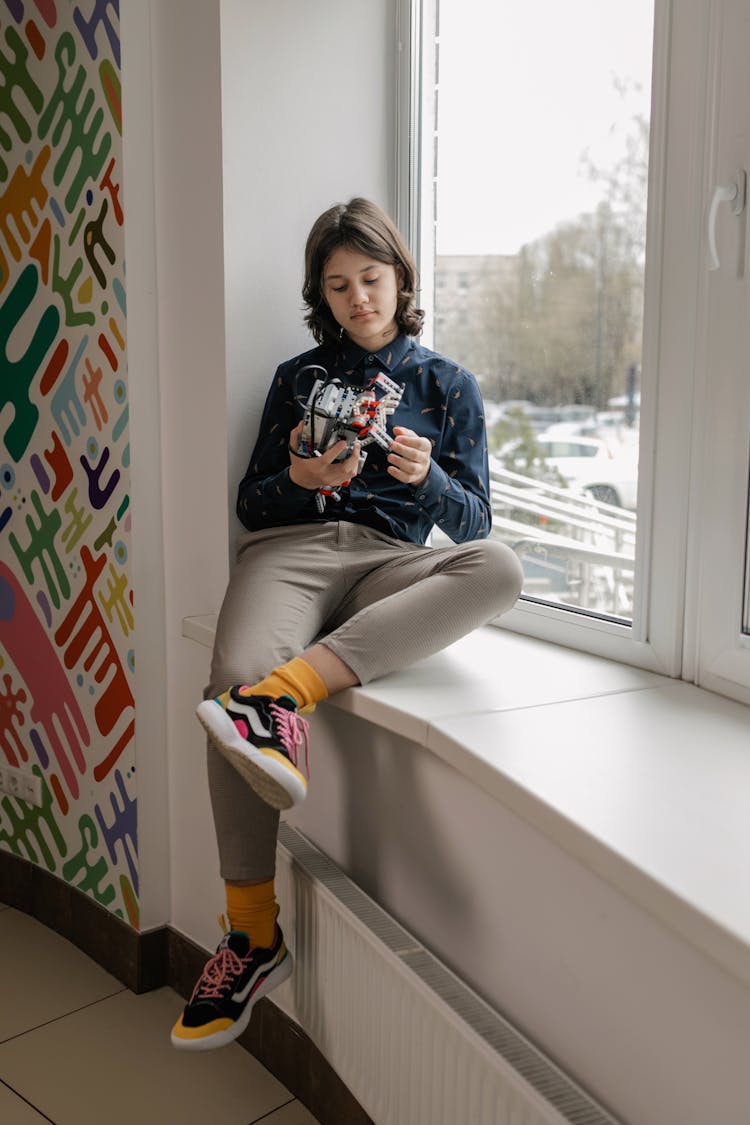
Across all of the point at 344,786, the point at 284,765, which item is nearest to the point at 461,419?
the point at 344,786

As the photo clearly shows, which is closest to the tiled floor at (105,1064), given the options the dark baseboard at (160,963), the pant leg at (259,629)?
the dark baseboard at (160,963)

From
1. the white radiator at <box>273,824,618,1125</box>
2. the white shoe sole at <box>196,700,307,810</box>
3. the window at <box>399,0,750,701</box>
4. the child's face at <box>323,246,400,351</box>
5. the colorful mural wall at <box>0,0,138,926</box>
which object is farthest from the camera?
the colorful mural wall at <box>0,0,138,926</box>

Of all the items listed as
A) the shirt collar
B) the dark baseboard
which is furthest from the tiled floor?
the shirt collar

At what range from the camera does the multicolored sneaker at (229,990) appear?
1307 mm

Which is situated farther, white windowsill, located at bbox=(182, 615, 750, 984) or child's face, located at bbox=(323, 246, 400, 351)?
child's face, located at bbox=(323, 246, 400, 351)

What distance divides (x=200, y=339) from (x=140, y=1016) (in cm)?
118

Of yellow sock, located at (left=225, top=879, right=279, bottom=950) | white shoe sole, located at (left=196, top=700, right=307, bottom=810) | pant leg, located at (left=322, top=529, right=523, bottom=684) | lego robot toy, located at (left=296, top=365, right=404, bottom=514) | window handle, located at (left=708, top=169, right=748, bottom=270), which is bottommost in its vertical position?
yellow sock, located at (left=225, top=879, right=279, bottom=950)

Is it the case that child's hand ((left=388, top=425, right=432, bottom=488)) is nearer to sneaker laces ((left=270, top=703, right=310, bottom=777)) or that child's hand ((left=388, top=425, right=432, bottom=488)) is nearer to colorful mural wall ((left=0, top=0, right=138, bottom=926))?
sneaker laces ((left=270, top=703, right=310, bottom=777))

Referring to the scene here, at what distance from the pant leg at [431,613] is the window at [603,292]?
0.20 meters

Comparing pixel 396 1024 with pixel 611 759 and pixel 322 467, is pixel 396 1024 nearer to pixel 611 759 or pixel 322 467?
pixel 611 759

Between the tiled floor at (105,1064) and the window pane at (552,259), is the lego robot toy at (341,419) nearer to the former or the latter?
the window pane at (552,259)

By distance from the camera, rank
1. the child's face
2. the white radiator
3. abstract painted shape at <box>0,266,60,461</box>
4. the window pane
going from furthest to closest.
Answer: abstract painted shape at <box>0,266,60,461</box> < the child's face < the window pane < the white radiator

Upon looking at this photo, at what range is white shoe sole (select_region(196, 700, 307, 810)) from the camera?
1.17 m

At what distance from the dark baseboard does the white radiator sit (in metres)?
0.10
